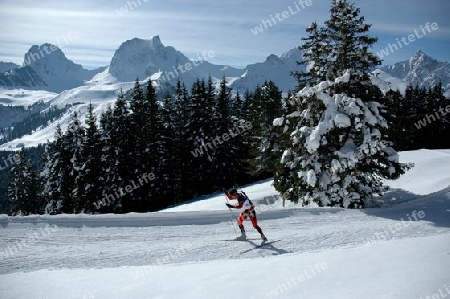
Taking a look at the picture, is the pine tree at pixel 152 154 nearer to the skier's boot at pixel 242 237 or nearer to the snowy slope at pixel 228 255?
the snowy slope at pixel 228 255

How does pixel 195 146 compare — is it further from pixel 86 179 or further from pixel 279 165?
pixel 279 165

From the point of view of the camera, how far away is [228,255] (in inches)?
445

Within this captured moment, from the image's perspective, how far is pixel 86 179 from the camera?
34.3m

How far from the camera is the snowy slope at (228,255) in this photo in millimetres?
8453

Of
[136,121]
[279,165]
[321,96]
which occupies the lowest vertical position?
[279,165]

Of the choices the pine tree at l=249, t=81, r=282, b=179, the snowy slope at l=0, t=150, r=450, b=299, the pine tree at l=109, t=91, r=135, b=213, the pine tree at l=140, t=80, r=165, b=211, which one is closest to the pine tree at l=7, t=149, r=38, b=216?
the pine tree at l=109, t=91, r=135, b=213

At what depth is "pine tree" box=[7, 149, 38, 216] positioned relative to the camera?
46.1 metres

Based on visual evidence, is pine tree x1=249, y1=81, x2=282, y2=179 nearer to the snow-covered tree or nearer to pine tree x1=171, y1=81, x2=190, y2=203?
pine tree x1=171, y1=81, x2=190, y2=203

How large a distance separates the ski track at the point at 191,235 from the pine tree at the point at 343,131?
151 centimetres

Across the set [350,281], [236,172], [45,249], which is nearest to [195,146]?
[236,172]

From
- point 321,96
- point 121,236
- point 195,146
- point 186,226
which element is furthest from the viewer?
point 195,146

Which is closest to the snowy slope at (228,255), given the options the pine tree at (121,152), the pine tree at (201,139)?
the pine tree at (121,152)

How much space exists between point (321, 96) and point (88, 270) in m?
11.9

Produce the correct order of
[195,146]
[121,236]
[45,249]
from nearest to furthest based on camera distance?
[45,249], [121,236], [195,146]
